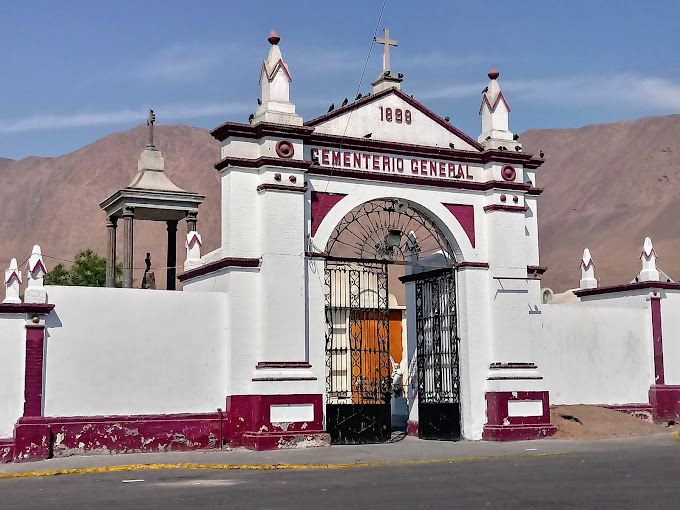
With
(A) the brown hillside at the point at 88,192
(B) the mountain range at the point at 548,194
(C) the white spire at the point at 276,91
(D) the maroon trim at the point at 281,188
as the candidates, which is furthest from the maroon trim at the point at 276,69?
(A) the brown hillside at the point at 88,192

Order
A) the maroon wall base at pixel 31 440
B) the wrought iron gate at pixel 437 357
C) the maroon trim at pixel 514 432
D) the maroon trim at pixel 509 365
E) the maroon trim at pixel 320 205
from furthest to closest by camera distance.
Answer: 1. the wrought iron gate at pixel 437 357
2. the maroon trim at pixel 509 365
3. the maroon trim at pixel 514 432
4. the maroon trim at pixel 320 205
5. the maroon wall base at pixel 31 440

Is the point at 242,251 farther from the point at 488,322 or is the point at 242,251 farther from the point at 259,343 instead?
the point at 488,322

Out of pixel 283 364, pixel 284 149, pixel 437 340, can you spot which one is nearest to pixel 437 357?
pixel 437 340

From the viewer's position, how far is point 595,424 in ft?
64.9

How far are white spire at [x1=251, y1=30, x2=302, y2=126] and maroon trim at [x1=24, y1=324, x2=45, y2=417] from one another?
19.5ft

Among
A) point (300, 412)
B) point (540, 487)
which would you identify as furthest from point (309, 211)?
point (540, 487)

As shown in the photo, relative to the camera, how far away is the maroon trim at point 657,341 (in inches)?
878

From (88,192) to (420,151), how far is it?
250 ft

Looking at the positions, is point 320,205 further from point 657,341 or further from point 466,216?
point 657,341

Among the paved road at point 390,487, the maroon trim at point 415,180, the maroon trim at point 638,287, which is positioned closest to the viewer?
the paved road at point 390,487

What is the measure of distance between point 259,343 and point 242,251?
1809mm

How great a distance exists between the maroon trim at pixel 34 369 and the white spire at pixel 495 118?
10.5 m

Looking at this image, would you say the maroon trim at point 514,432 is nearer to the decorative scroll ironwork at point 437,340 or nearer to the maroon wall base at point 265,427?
the decorative scroll ironwork at point 437,340

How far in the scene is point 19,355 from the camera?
1530 cm
